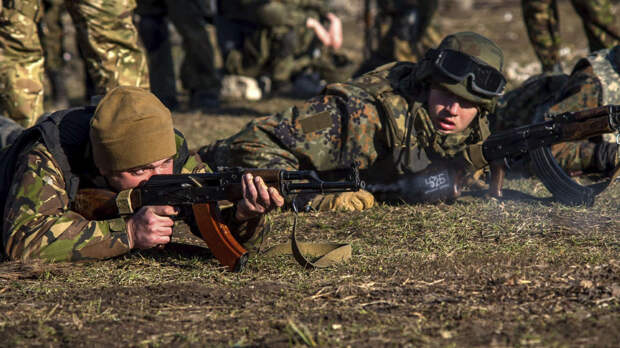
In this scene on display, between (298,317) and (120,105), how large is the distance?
1320 millimetres

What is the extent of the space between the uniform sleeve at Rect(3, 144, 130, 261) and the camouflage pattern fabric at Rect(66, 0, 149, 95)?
7.01 ft

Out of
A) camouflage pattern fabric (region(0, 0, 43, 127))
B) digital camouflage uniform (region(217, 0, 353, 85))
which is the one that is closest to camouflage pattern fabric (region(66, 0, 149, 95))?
camouflage pattern fabric (region(0, 0, 43, 127))

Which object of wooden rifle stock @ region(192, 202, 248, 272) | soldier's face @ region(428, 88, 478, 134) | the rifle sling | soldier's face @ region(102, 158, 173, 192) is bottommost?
the rifle sling

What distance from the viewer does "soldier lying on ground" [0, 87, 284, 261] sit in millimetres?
3432

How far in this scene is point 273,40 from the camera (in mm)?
10672

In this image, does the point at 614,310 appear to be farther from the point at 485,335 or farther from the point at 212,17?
the point at 212,17

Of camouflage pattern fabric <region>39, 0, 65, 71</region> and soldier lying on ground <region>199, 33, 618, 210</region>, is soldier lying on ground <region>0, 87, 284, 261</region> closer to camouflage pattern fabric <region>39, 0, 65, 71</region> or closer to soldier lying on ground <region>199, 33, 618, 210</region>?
soldier lying on ground <region>199, 33, 618, 210</region>

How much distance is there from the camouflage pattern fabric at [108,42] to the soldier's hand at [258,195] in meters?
2.61

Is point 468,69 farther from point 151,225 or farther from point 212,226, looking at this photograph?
point 151,225

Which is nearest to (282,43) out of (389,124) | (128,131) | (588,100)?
(588,100)

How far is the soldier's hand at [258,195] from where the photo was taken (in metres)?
3.26

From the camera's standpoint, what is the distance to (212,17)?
1030 centimetres

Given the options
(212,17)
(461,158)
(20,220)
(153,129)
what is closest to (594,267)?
(461,158)

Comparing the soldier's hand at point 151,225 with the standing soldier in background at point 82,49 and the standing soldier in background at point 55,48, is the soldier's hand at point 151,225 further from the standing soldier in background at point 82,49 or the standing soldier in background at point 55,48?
the standing soldier in background at point 55,48
